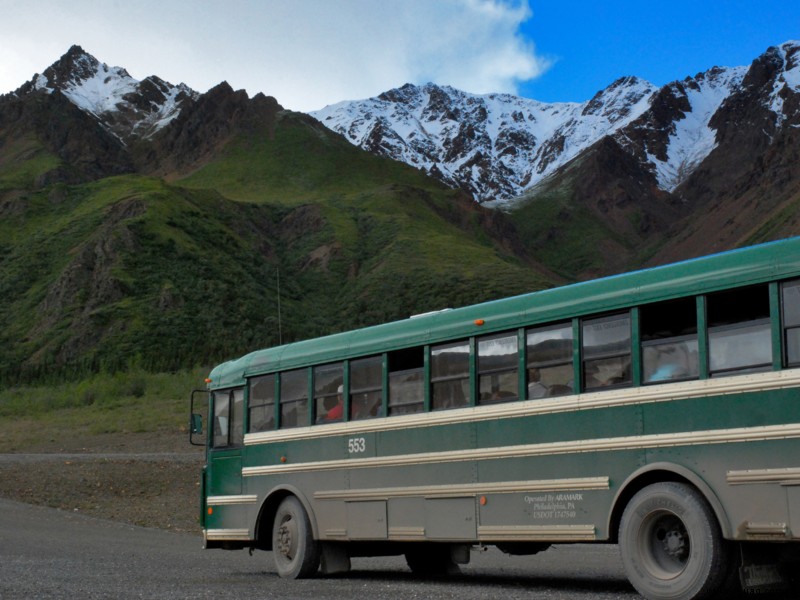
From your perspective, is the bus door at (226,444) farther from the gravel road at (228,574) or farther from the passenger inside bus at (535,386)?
the passenger inside bus at (535,386)

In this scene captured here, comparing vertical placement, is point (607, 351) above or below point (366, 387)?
above

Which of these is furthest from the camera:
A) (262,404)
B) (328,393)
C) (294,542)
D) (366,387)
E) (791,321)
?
(262,404)

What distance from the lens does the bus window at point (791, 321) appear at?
1040cm

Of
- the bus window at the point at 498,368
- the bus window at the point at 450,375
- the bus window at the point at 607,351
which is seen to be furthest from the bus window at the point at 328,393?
the bus window at the point at 607,351

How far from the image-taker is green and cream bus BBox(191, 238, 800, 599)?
10.7 m

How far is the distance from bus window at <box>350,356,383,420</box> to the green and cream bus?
3 centimetres

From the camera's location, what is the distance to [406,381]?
15.1 m

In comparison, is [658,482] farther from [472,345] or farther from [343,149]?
[343,149]

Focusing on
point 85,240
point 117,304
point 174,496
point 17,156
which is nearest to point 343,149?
point 17,156

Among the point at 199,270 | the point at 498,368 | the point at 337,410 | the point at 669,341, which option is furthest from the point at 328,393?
the point at 199,270

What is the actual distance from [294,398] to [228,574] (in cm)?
295

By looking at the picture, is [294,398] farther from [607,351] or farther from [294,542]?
[607,351]

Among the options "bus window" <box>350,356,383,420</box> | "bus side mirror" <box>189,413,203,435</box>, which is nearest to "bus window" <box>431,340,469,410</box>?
→ "bus window" <box>350,356,383,420</box>

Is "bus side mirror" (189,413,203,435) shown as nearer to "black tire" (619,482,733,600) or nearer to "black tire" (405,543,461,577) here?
"black tire" (405,543,461,577)
